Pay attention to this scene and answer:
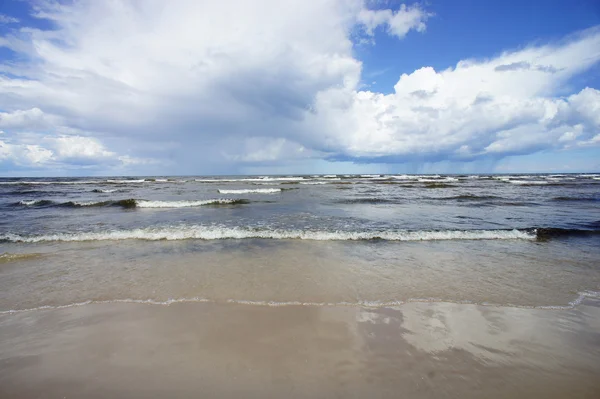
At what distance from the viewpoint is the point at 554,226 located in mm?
11289

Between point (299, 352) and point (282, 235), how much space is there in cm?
666

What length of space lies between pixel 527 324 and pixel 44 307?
8.27 metres

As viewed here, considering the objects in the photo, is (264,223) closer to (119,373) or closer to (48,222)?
(119,373)

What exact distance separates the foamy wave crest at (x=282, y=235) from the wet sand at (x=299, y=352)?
499cm

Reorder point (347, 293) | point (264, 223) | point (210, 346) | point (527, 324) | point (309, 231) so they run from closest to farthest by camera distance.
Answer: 1. point (210, 346)
2. point (527, 324)
3. point (347, 293)
4. point (309, 231)
5. point (264, 223)

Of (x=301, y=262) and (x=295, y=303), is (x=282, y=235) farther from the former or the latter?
(x=295, y=303)

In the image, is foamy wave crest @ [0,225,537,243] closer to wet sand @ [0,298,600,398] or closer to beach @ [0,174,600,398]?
beach @ [0,174,600,398]

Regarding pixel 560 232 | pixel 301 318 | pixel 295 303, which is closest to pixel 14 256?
pixel 295 303

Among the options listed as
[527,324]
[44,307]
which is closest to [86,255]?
[44,307]

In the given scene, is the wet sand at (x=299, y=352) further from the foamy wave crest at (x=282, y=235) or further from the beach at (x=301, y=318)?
the foamy wave crest at (x=282, y=235)

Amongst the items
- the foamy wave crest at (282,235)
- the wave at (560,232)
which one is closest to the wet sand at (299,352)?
the foamy wave crest at (282,235)

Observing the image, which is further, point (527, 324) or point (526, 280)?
point (526, 280)

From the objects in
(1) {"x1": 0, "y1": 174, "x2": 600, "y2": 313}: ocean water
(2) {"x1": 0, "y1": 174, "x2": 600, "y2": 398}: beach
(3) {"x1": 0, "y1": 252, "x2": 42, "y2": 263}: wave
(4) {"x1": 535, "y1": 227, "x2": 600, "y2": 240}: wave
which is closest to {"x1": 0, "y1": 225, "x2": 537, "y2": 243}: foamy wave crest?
(1) {"x1": 0, "y1": 174, "x2": 600, "y2": 313}: ocean water

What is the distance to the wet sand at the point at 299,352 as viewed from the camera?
291 centimetres
